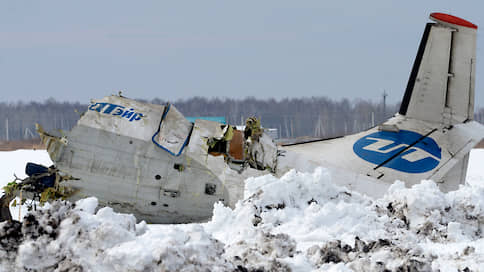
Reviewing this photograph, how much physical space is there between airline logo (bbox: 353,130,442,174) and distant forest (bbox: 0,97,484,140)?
67859 mm

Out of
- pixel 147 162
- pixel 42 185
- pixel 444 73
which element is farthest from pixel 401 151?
pixel 42 185

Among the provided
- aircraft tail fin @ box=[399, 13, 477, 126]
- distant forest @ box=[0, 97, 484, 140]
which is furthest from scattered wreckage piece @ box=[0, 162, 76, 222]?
distant forest @ box=[0, 97, 484, 140]

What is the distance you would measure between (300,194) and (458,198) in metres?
2.36

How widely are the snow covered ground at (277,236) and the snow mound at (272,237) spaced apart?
0.03 feet

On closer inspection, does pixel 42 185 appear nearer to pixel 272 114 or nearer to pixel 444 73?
pixel 444 73

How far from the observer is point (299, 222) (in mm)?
6254

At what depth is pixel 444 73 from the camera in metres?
11.3

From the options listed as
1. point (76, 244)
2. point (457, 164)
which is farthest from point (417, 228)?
point (457, 164)

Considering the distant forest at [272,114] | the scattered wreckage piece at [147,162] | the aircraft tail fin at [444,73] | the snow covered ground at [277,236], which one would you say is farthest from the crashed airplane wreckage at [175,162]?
the distant forest at [272,114]

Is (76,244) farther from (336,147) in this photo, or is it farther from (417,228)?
(336,147)

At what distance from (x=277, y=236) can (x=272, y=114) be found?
9017 cm

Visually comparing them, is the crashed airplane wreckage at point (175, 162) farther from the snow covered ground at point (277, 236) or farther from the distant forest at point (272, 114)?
the distant forest at point (272, 114)

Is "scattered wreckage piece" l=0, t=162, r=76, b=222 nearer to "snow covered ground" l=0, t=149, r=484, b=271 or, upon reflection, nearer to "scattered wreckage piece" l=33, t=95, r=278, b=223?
"scattered wreckage piece" l=33, t=95, r=278, b=223

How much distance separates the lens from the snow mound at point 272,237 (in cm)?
431
